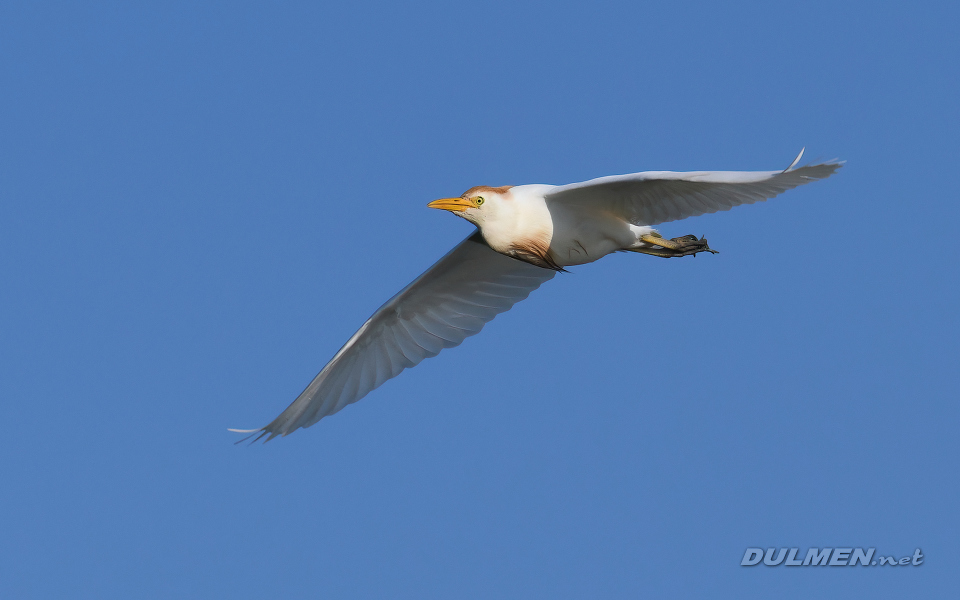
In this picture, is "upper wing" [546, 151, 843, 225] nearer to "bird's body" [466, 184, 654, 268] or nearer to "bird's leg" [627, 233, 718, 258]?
"bird's body" [466, 184, 654, 268]

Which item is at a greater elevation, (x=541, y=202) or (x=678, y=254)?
(x=541, y=202)

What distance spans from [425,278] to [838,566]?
668 centimetres

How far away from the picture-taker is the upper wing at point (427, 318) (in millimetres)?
14000

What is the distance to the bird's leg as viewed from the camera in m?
12.0

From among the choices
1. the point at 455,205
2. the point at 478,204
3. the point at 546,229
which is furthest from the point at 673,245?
the point at 455,205

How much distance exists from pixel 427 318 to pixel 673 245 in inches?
160

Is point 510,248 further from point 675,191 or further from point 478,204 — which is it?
point 675,191

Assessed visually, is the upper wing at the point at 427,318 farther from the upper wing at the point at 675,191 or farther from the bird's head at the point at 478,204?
the upper wing at the point at 675,191

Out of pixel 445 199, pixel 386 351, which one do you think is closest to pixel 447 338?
pixel 386 351

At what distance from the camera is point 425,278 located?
1402cm

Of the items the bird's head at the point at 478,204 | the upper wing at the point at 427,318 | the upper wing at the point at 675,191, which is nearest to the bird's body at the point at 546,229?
the bird's head at the point at 478,204

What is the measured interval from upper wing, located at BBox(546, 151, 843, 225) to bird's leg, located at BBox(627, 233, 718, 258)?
0.31 m

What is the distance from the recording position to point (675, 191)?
11102 mm

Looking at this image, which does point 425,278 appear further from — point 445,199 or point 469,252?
point 445,199
